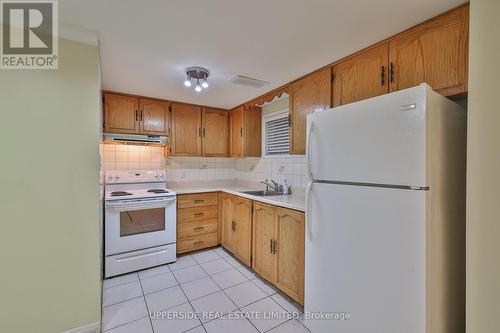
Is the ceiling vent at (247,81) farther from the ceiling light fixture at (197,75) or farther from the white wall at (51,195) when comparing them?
the white wall at (51,195)

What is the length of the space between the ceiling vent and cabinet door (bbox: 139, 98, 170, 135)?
1.26m

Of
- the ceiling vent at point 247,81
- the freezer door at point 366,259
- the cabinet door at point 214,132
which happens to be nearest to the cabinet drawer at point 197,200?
the cabinet door at point 214,132

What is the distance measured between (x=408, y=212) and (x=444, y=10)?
3.92 feet

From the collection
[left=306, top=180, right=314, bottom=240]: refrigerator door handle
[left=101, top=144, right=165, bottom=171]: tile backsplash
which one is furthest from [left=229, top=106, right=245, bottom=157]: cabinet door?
[left=306, top=180, right=314, bottom=240]: refrigerator door handle

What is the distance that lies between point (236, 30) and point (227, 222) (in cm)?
240

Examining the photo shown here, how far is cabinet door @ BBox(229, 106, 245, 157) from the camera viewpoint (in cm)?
339

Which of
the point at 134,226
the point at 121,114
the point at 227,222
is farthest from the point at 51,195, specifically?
the point at 227,222

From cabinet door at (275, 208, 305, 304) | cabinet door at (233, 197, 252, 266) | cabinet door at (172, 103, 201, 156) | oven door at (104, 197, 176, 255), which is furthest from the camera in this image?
cabinet door at (172, 103, 201, 156)

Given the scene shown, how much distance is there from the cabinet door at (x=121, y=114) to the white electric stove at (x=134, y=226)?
60cm

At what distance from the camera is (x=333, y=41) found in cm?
165

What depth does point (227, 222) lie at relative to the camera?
3.18 metres

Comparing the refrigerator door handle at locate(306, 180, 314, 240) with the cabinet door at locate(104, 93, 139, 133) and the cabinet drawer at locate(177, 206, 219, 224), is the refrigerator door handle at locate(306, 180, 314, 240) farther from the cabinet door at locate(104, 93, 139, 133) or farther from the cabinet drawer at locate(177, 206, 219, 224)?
the cabinet door at locate(104, 93, 139, 133)

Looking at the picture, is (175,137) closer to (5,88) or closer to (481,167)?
(5,88)

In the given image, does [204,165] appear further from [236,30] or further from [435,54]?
[435,54]
